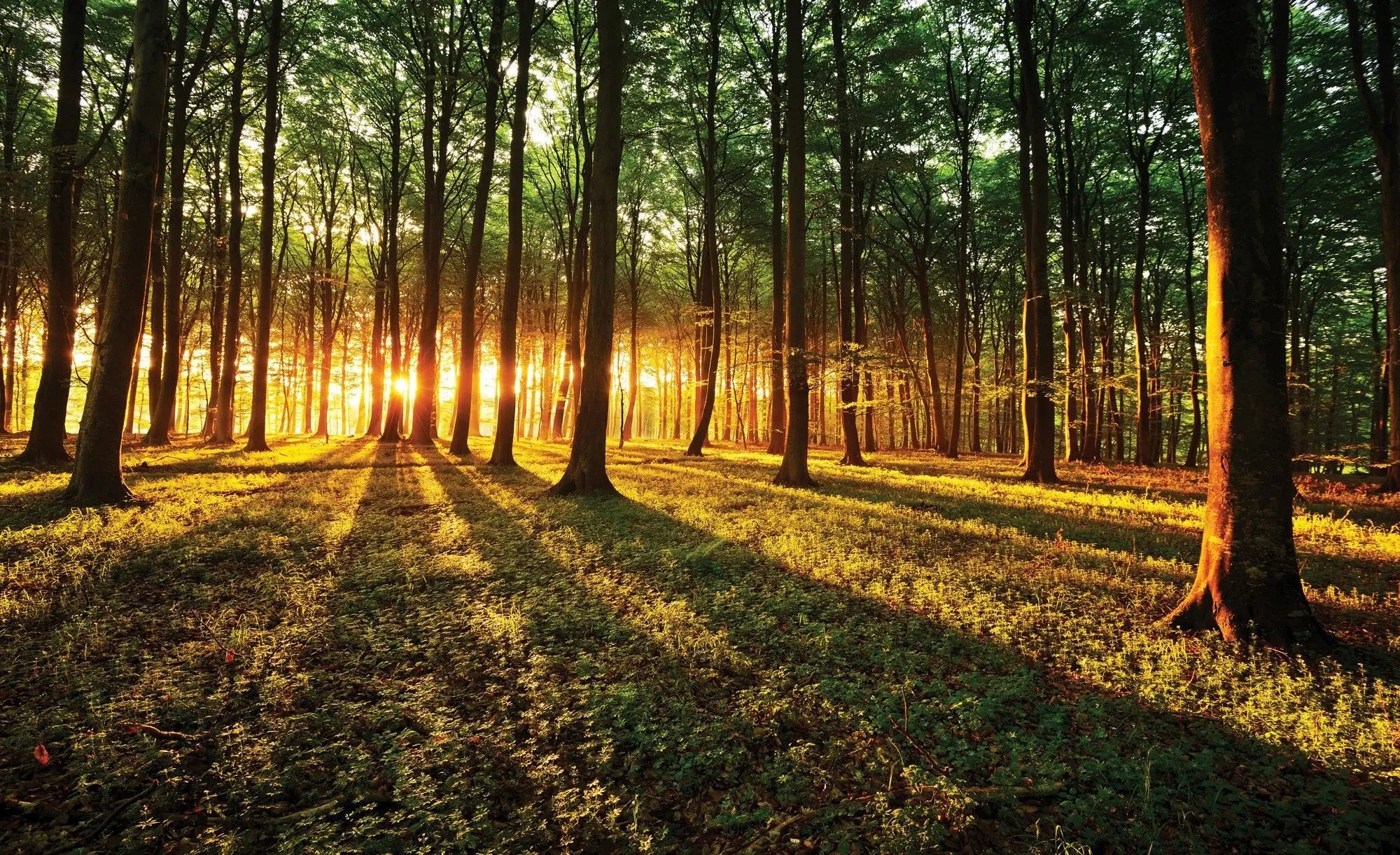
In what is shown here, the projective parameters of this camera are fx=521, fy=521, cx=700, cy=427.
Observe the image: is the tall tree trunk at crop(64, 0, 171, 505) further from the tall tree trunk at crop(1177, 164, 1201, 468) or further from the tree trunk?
the tall tree trunk at crop(1177, 164, 1201, 468)

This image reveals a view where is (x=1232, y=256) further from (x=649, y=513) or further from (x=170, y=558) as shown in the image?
(x=170, y=558)

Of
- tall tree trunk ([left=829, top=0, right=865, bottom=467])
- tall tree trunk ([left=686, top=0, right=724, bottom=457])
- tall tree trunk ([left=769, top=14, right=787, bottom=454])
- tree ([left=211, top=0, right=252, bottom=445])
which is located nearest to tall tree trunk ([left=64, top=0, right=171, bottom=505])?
tree ([left=211, top=0, right=252, bottom=445])

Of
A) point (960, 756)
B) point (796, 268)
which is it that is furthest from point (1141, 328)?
point (960, 756)

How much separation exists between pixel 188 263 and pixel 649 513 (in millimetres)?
29042

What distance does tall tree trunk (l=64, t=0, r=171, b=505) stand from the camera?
813 cm

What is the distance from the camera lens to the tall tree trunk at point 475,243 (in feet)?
53.1

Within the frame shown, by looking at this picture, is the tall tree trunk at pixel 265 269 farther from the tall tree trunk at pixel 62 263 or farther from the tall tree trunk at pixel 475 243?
the tall tree trunk at pixel 475 243

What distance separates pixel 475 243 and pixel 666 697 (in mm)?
18043

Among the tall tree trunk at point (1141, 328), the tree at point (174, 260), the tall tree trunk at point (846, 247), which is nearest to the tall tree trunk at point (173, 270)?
the tree at point (174, 260)

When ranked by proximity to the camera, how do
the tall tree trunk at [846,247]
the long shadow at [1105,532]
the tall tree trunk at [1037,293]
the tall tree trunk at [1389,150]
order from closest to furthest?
the long shadow at [1105,532]
the tall tree trunk at [1389,150]
the tall tree trunk at [1037,293]
the tall tree trunk at [846,247]

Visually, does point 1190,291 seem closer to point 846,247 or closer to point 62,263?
point 846,247

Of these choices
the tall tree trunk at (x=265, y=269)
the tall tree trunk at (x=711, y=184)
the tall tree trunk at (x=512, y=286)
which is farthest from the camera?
the tall tree trunk at (x=711, y=184)

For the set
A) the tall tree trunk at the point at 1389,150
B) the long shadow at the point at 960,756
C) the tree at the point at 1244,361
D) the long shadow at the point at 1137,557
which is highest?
the tall tree trunk at the point at 1389,150

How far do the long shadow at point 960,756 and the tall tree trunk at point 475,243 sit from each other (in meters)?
14.5
